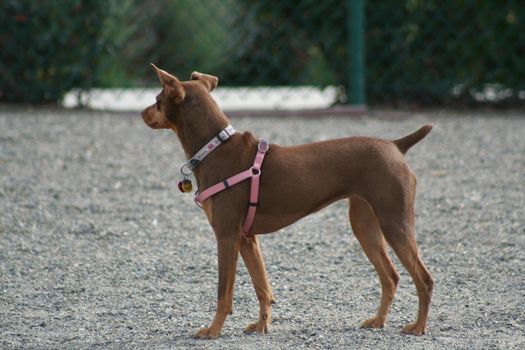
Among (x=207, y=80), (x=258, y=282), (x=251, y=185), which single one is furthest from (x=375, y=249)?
(x=207, y=80)

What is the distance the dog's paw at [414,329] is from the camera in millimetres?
4773

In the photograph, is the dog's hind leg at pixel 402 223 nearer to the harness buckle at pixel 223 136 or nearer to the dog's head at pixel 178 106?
the harness buckle at pixel 223 136

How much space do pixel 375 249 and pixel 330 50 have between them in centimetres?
646

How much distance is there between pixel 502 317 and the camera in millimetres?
5086

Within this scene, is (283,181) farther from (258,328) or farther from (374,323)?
(374,323)

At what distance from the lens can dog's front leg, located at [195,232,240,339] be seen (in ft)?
15.5

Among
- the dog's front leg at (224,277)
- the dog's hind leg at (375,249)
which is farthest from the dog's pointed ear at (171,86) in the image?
the dog's hind leg at (375,249)

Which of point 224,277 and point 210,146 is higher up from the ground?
point 210,146

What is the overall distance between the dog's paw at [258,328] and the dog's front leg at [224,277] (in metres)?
0.19

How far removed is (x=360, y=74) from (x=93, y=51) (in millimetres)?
3005

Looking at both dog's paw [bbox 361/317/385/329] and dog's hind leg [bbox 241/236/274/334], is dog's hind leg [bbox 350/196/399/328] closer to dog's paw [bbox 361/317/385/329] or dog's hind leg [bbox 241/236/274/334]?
dog's paw [bbox 361/317/385/329]

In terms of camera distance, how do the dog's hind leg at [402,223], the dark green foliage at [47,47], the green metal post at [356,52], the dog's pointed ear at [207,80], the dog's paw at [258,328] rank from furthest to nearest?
the green metal post at [356,52] → the dark green foliage at [47,47] → the dog's pointed ear at [207,80] → the dog's paw at [258,328] → the dog's hind leg at [402,223]

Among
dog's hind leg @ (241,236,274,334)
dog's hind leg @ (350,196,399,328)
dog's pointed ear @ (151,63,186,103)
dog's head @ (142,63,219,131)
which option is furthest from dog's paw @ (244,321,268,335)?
dog's pointed ear @ (151,63,186,103)

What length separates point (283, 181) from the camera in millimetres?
4750
